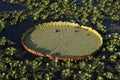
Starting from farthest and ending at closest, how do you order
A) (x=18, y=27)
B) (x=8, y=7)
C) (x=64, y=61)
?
(x=8, y=7) → (x=18, y=27) → (x=64, y=61)

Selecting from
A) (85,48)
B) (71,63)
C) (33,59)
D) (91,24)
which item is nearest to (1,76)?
(33,59)

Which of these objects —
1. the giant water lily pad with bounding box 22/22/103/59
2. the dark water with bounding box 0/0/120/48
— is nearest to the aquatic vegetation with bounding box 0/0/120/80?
the dark water with bounding box 0/0/120/48

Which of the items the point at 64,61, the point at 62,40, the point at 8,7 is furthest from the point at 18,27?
the point at 64,61

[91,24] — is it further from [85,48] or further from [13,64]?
[13,64]

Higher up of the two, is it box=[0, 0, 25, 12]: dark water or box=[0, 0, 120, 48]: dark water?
box=[0, 0, 25, 12]: dark water

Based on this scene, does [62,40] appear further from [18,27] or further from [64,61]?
[18,27]

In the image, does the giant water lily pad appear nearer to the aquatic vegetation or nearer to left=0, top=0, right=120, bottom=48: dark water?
the aquatic vegetation
